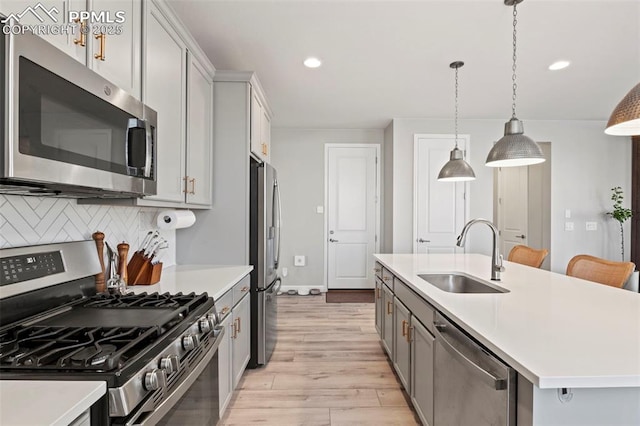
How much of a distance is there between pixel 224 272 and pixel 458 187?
11.5 ft

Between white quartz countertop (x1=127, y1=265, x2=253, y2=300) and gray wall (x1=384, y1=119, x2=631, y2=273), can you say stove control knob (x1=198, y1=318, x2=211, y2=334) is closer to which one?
white quartz countertop (x1=127, y1=265, x2=253, y2=300)

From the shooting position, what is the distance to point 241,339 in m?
2.32

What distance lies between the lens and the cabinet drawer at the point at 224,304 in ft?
6.02

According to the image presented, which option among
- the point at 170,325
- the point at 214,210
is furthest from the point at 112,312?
the point at 214,210

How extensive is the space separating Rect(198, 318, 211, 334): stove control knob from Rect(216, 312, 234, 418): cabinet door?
427 millimetres

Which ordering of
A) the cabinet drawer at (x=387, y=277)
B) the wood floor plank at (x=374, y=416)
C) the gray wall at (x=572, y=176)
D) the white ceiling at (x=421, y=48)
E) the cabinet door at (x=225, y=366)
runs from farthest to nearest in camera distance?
the gray wall at (x=572, y=176), the cabinet drawer at (x=387, y=277), the white ceiling at (x=421, y=48), the wood floor plank at (x=374, y=416), the cabinet door at (x=225, y=366)

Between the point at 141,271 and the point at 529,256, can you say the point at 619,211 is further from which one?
the point at 141,271

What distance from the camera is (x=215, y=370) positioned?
1.59 m

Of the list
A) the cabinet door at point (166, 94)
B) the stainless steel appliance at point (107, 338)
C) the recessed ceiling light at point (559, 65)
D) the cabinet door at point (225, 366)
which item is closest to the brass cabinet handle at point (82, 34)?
the cabinet door at point (166, 94)

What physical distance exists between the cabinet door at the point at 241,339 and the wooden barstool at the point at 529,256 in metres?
2.35

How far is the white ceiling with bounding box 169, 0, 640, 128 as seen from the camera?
6.92 ft

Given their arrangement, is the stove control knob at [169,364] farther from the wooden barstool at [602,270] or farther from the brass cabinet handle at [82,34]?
the wooden barstool at [602,270]

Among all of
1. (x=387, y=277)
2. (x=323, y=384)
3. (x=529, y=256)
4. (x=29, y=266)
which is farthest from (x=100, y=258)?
(x=529, y=256)

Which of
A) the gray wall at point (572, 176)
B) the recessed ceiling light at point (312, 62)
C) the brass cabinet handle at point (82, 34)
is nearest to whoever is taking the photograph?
the brass cabinet handle at point (82, 34)
